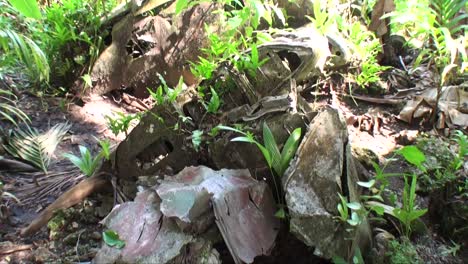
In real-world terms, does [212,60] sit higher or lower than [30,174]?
higher

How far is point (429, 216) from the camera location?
243cm

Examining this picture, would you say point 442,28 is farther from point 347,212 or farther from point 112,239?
point 112,239

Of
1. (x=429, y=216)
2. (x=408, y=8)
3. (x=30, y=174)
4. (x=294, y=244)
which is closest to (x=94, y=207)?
(x=30, y=174)

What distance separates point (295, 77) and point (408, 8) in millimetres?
1403

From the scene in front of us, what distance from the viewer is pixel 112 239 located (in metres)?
1.97

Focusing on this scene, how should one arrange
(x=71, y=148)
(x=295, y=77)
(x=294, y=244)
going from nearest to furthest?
1. (x=294, y=244)
2. (x=295, y=77)
3. (x=71, y=148)

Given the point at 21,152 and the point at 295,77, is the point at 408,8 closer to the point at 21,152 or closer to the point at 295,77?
the point at 295,77

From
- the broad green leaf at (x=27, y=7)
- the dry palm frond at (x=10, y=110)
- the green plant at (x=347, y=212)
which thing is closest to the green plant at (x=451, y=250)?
the green plant at (x=347, y=212)

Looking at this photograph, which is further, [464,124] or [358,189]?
[464,124]

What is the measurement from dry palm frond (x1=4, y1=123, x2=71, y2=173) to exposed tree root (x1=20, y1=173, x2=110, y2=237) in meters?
0.58

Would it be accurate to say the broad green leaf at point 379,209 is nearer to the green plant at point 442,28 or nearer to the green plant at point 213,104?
the green plant at point 213,104

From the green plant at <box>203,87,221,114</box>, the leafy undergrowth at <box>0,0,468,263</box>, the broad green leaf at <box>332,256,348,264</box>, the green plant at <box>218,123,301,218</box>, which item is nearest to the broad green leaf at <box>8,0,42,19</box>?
the leafy undergrowth at <box>0,0,468,263</box>

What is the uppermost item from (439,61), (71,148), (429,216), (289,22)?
(289,22)

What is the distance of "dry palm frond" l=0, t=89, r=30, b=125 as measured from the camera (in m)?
3.46
